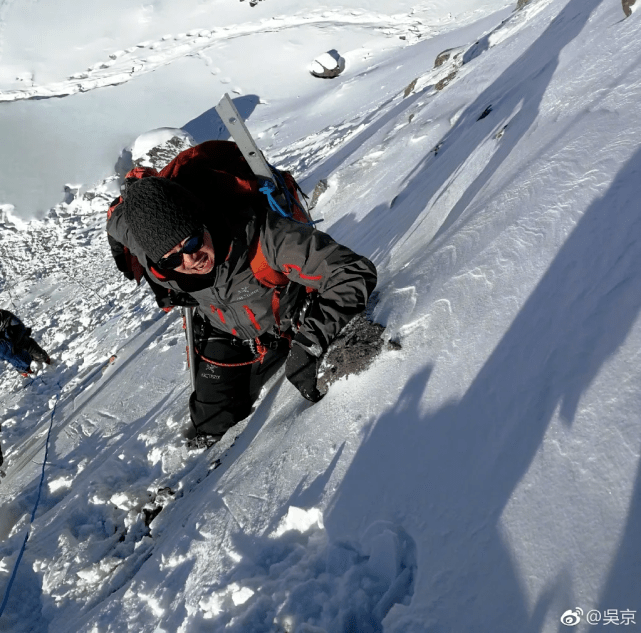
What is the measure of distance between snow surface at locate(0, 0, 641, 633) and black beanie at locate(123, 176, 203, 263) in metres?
1.08

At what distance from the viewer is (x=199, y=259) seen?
89.1 inches

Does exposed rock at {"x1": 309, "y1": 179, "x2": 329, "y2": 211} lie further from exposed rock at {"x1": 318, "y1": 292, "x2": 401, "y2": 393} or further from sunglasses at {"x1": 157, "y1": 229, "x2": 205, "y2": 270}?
sunglasses at {"x1": 157, "y1": 229, "x2": 205, "y2": 270}

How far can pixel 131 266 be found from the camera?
306 centimetres

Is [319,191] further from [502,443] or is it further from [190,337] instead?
[502,443]

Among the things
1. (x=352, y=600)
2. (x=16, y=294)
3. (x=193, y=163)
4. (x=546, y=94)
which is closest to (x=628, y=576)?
(x=352, y=600)

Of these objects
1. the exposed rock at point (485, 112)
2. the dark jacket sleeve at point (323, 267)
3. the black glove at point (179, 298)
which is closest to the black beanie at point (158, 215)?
the dark jacket sleeve at point (323, 267)

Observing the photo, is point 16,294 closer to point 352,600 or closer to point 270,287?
point 270,287

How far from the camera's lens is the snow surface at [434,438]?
1.35m

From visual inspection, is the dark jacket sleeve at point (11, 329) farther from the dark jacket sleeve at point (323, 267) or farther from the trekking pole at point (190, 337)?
the dark jacket sleeve at point (323, 267)

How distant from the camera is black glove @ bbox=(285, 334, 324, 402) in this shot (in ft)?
8.21

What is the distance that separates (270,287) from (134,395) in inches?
94.2

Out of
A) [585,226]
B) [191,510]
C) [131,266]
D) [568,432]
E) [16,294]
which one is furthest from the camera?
[16,294]

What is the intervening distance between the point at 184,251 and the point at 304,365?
35.7 inches

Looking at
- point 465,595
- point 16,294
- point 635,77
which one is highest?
point 16,294
